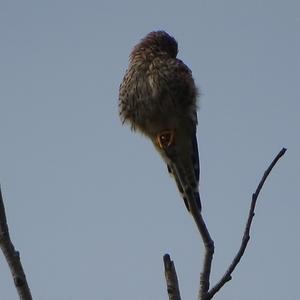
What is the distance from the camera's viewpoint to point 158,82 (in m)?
5.92

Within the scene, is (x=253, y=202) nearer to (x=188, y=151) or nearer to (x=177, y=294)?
(x=177, y=294)

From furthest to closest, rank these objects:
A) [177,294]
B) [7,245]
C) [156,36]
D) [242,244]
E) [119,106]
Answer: [156,36] → [119,106] → [242,244] → [177,294] → [7,245]

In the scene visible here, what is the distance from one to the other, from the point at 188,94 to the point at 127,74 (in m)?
0.69

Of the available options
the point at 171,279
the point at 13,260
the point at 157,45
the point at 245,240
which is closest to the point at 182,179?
the point at 245,240

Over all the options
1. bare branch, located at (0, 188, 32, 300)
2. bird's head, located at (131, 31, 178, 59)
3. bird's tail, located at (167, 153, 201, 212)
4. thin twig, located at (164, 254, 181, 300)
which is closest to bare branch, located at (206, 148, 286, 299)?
thin twig, located at (164, 254, 181, 300)

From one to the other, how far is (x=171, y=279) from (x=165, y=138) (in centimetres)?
325

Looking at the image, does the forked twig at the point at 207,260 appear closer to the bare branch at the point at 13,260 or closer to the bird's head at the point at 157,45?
the bare branch at the point at 13,260

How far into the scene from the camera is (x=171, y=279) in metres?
2.66

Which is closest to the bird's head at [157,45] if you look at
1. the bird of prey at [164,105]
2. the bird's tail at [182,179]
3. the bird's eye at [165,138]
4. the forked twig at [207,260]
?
the bird of prey at [164,105]

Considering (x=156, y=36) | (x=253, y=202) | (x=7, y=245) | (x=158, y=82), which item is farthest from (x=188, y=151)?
(x=7, y=245)

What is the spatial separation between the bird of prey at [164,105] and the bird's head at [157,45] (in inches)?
6.5

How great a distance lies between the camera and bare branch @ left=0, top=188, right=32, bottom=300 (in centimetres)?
233

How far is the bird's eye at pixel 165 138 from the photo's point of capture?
18.8 ft

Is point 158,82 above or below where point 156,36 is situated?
below
